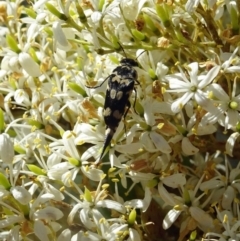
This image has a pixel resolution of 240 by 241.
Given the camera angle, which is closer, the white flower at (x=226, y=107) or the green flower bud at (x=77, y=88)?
the white flower at (x=226, y=107)

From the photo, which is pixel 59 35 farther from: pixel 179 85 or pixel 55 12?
pixel 179 85

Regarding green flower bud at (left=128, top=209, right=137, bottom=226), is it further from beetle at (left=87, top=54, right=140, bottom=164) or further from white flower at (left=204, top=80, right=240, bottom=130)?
white flower at (left=204, top=80, right=240, bottom=130)

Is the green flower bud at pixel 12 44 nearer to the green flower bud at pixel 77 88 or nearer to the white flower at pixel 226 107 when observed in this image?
the green flower bud at pixel 77 88

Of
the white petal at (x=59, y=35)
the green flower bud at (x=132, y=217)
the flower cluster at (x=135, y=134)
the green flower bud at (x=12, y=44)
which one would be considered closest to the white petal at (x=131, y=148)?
the flower cluster at (x=135, y=134)

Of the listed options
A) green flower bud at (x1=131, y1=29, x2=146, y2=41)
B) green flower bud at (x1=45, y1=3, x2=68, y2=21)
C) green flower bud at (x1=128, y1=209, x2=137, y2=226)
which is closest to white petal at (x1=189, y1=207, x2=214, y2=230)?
green flower bud at (x1=128, y1=209, x2=137, y2=226)

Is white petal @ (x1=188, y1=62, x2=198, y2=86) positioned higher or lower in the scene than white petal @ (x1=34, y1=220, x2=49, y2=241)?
higher

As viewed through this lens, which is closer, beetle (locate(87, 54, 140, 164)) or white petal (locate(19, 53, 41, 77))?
beetle (locate(87, 54, 140, 164))

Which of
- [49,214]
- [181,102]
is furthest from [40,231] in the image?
[181,102]

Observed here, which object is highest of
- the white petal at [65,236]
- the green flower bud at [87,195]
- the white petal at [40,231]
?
the green flower bud at [87,195]

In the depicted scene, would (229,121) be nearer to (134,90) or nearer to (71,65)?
(134,90)
